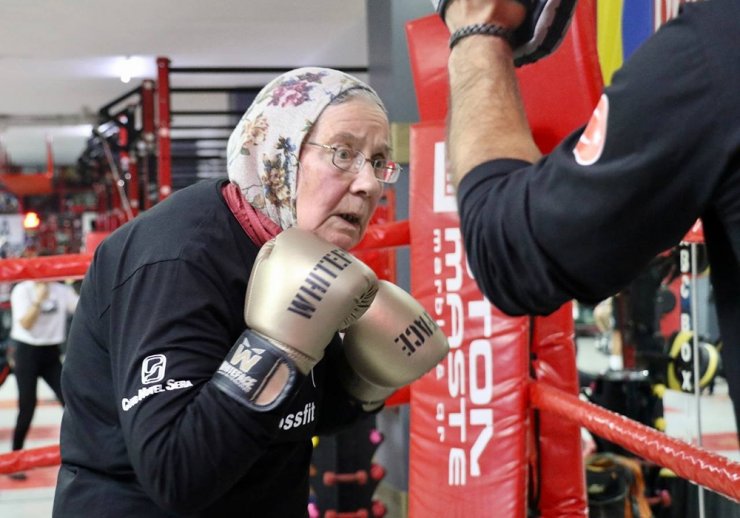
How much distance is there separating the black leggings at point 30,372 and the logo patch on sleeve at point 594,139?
4.58 metres

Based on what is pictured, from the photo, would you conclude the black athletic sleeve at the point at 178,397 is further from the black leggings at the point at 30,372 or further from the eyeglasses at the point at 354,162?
the black leggings at the point at 30,372

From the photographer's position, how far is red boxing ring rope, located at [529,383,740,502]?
1287 mm

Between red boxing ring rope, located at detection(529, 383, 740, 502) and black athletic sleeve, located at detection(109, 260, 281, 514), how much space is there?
635 millimetres

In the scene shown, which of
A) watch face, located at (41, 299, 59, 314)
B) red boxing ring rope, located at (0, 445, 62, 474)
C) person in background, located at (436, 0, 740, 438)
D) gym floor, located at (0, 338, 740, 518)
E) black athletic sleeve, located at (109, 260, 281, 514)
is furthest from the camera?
watch face, located at (41, 299, 59, 314)

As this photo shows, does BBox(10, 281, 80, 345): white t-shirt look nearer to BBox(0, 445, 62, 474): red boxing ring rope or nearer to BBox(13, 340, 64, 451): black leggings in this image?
BBox(13, 340, 64, 451): black leggings

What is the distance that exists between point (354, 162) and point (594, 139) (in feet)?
2.13

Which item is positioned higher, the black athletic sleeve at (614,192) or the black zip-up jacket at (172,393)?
the black athletic sleeve at (614,192)

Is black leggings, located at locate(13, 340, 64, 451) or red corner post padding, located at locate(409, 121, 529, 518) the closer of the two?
red corner post padding, located at locate(409, 121, 529, 518)

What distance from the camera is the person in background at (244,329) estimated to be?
108 centimetres

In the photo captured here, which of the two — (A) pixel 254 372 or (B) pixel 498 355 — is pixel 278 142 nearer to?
(A) pixel 254 372

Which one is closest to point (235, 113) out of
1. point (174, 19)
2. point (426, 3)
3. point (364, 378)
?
point (174, 19)

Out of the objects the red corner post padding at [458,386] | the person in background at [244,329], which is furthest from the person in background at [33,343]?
the person in background at [244,329]

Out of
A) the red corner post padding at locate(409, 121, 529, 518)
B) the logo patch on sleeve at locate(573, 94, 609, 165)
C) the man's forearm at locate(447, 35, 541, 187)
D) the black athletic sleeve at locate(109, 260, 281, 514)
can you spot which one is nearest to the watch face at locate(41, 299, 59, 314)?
the red corner post padding at locate(409, 121, 529, 518)

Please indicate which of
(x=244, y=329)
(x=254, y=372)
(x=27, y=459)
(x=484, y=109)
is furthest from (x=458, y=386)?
(x=484, y=109)
